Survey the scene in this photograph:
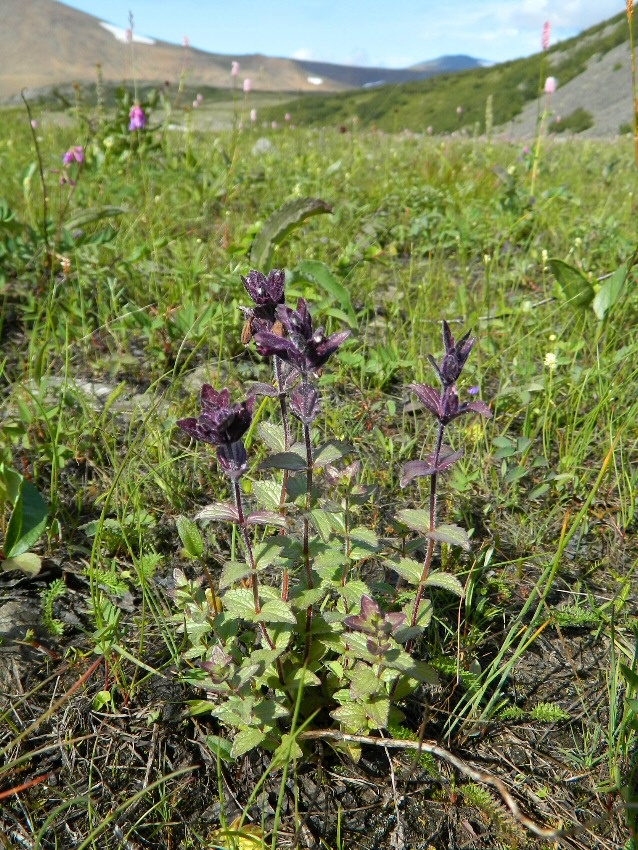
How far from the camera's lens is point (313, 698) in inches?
56.7

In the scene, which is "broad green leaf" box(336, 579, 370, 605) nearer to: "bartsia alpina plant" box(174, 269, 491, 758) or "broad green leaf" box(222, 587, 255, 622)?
"bartsia alpina plant" box(174, 269, 491, 758)

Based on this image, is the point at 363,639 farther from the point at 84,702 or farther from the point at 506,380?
the point at 506,380

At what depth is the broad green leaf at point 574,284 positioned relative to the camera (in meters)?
2.57

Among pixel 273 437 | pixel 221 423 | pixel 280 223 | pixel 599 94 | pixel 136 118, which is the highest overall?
pixel 599 94

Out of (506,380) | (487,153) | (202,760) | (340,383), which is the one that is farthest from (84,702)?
(487,153)

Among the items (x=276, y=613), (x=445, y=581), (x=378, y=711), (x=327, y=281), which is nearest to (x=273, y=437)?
(x=276, y=613)

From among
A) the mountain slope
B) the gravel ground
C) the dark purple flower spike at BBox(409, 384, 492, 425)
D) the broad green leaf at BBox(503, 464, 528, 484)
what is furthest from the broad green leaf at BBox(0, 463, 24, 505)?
the gravel ground

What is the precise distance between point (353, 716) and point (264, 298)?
3.01 ft

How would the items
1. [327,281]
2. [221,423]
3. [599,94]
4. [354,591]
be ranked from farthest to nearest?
[599,94]
[327,281]
[354,591]
[221,423]

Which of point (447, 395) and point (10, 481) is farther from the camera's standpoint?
point (10, 481)

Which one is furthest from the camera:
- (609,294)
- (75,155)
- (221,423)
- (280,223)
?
(75,155)

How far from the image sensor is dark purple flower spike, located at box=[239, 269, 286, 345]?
124cm

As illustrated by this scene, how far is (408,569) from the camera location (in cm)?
133

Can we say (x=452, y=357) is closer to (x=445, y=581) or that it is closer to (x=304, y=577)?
(x=445, y=581)
